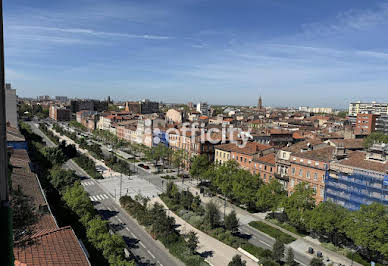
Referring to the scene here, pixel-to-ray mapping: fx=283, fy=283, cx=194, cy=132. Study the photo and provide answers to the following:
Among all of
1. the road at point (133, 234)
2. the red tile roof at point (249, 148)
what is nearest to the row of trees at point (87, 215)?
the road at point (133, 234)

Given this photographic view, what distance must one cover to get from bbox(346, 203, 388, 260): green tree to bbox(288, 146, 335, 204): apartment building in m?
10.5

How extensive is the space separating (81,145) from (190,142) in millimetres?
39787

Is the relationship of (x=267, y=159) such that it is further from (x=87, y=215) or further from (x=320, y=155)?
(x=87, y=215)

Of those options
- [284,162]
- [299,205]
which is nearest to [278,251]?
[299,205]

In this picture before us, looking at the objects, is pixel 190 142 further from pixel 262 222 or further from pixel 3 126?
pixel 3 126

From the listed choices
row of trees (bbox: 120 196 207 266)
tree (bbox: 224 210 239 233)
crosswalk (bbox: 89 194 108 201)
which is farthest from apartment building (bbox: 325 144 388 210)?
crosswalk (bbox: 89 194 108 201)

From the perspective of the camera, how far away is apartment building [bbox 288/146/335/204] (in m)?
40.6

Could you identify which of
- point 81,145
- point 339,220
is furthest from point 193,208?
point 81,145

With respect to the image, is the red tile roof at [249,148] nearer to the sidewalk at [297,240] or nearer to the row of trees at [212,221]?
the sidewalk at [297,240]

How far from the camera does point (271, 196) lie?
128 ft

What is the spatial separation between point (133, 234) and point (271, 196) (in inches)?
749

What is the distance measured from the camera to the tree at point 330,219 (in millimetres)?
31625

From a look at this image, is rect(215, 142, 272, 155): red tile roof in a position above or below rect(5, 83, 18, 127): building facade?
below

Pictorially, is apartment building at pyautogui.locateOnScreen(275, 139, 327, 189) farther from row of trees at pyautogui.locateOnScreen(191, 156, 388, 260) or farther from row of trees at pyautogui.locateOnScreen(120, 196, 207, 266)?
row of trees at pyautogui.locateOnScreen(120, 196, 207, 266)
